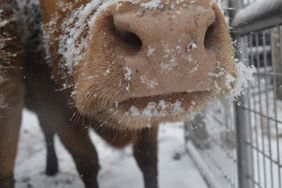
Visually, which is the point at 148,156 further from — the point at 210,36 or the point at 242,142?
the point at 210,36

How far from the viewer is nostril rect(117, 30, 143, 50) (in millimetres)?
1756

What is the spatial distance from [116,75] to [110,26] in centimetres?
19

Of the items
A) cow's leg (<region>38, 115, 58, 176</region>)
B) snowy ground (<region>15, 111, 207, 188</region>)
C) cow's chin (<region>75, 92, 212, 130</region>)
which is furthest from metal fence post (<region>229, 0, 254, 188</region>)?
cow's leg (<region>38, 115, 58, 176</region>)

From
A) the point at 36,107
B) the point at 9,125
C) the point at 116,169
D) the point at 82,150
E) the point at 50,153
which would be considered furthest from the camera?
the point at 50,153

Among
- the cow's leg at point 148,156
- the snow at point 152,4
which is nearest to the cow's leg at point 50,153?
the cow's leg at point 148,156

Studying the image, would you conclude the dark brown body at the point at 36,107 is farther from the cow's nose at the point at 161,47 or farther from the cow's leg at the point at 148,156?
the cow's nose at the point at 161,47

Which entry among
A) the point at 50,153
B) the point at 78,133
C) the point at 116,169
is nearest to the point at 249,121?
the point at 78,133

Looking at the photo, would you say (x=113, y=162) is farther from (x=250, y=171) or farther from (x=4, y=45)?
(x=4, y=45)

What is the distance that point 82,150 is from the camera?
3234 mm

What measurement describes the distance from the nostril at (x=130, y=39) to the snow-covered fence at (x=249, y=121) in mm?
752

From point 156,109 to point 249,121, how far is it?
4.56ft

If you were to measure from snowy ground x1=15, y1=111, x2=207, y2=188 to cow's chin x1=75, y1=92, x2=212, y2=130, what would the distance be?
1.56 meters

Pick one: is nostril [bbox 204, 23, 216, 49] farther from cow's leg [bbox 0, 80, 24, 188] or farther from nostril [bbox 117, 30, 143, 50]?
cow's leg [bbox 0, 80, 24, 188]

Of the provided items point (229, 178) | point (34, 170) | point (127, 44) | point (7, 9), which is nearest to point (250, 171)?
point (229, 178)
